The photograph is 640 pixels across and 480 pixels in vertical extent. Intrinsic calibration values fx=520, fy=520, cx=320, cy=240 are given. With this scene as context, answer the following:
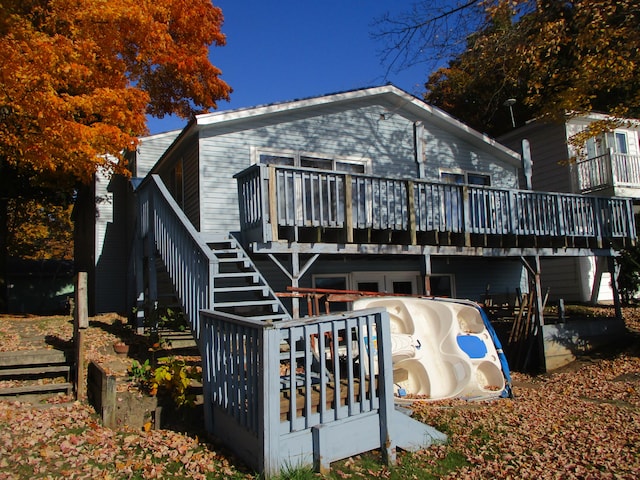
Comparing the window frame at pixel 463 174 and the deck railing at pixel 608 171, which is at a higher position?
the deck railing at pixel 608 171

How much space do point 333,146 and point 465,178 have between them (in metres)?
4.42

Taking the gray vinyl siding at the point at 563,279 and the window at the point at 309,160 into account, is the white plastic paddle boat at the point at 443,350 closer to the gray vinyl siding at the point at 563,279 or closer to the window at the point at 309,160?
the window at the point at 309,160

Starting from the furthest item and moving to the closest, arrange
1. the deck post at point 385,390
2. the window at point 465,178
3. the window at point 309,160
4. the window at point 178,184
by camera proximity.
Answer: the window at point 465,178, the window at point 178,184, the window at point 309,160, the deck post at point 385,390

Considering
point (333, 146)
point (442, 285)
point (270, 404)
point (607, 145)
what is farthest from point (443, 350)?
point (607, 145)

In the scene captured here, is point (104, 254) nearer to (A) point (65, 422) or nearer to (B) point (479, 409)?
(A) point (65, 422)

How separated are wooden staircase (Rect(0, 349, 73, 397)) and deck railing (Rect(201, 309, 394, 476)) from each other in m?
3.02

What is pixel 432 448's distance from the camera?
5.46 metres

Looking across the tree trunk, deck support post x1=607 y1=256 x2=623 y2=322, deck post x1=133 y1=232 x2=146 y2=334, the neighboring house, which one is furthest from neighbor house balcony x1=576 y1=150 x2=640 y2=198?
the tree trunk

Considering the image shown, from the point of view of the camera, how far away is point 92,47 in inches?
547

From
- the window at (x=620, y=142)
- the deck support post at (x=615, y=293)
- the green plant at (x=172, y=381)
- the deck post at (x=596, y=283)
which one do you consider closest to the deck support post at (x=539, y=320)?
the deck support post at (x=615, y=293)

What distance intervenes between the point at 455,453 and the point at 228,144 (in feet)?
29.9

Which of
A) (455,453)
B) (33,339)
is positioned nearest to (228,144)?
(33,339)

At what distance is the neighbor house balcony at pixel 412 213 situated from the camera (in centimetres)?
988

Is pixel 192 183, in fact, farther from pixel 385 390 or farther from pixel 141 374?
pixel 385 390
